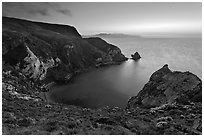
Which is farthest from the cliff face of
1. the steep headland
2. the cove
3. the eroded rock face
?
the eroded rock face

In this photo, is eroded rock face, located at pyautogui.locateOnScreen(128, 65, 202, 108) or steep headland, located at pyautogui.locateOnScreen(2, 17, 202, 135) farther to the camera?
eroded rock face, located at pyautogui.locateOnScreen(128, 65, 202, 108)

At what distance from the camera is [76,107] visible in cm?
3359

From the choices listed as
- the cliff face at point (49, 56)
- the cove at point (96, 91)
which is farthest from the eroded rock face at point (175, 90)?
the cliff face at point (49, 56)

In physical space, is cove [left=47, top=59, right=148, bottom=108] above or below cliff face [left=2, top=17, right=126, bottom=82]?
below

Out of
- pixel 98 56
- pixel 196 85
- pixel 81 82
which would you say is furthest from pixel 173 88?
pixel 98 56

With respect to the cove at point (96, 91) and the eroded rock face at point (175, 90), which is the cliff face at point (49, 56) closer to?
the cove at point (96, 91)

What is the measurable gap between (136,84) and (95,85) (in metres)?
18.7

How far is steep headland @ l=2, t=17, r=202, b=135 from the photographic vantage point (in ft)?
53.9

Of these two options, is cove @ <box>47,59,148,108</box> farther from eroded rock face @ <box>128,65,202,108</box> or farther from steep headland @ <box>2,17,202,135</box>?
eroded rock face @ <box>128,65,202,108</box>

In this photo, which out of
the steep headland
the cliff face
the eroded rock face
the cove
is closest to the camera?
the steep headland

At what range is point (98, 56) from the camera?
465 ft

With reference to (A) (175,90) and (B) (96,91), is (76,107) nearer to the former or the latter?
(A) (175,90)

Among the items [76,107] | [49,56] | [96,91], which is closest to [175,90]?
[76,107]

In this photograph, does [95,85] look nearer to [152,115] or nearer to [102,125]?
[152,115]
